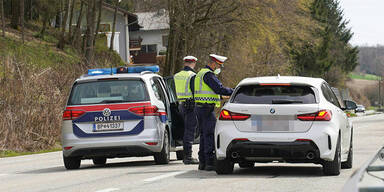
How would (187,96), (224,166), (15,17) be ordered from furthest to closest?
(15,17) < (187,96) < (224,166)

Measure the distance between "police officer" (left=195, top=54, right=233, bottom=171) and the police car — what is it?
1.19 metres

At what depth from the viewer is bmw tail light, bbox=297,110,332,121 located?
34.9 ft

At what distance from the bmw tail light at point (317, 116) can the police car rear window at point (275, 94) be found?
0.21 m

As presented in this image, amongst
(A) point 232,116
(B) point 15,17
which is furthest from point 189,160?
(B) point 15,17

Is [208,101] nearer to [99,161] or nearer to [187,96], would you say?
[187,96]

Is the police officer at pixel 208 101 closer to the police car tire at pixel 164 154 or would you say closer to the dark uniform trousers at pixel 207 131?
the dark uniform trousers at pixel 207 131

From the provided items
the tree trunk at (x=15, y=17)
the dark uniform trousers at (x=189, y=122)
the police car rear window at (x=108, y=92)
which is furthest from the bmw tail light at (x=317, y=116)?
the tree trunk at (x=15, y=17)

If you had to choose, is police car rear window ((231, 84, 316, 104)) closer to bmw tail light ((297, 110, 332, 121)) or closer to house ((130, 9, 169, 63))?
bmw tail light ((297, 110, 332, 121))

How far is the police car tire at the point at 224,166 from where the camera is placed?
37.0 ft

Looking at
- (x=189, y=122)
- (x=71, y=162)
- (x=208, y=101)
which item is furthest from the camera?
(x=71, y=162)

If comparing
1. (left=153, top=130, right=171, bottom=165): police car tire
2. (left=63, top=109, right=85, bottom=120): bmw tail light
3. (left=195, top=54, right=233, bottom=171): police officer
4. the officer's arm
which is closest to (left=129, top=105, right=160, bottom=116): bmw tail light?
(left=153, top=130, right=171, bottom=165): police car tire

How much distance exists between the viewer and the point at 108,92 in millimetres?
13656

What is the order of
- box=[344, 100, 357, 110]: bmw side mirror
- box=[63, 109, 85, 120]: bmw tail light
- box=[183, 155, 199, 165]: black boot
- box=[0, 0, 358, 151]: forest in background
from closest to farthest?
box=[344, 100, 357, 110]: bmw side mirror
box=[63, 109, 85, 120]: bmw tail light
box=[183, 155, 199, 165]: black boot
box=[0, 0, 358, 151]: forest in background

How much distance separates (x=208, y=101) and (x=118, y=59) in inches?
2047
